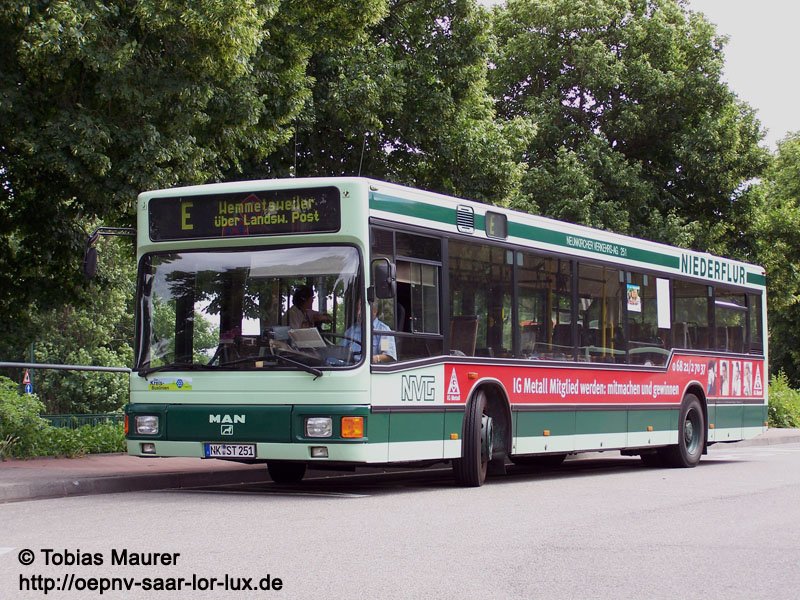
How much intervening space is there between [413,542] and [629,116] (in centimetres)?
2709

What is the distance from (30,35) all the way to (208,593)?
30.6 ft

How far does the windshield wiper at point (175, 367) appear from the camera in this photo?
12438 mm

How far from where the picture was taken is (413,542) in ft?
29.0

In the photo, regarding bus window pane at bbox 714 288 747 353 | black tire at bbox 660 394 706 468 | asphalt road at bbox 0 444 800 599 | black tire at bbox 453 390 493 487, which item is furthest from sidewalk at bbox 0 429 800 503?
bus window pane at bbox 714 288 747 353

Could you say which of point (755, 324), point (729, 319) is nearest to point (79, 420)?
point (729, 319)

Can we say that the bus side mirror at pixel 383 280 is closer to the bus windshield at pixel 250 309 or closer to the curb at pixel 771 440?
the bus windshield at pixel 250 309

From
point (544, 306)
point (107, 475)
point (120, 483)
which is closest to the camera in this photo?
point (120, 483)

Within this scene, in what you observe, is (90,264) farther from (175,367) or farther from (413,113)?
(413,113)

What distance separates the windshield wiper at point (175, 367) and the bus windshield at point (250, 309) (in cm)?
1

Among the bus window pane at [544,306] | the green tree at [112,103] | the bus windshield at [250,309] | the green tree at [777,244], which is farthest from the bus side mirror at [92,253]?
the green tree at [777,244]

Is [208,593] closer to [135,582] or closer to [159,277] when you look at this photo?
[135,582]

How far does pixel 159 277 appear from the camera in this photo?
12.6 m

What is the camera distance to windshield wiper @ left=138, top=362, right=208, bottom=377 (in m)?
12.4

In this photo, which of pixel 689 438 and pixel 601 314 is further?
pixel 689 438
